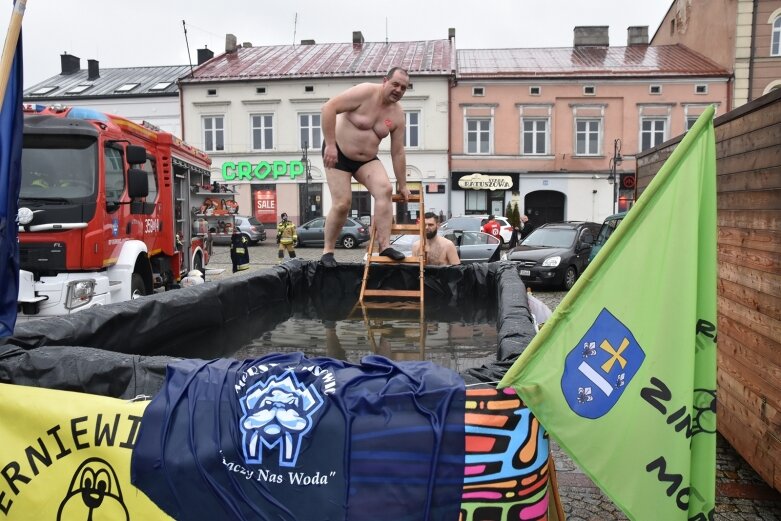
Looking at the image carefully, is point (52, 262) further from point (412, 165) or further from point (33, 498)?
point (412, 165)

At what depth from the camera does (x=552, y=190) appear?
31859mm

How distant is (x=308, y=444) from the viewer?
1.90 metres

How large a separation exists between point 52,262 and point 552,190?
27.6 metres

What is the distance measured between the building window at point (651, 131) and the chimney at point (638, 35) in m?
6.21

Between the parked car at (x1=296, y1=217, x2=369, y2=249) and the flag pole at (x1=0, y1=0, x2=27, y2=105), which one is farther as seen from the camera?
the parked car at (x1=296, y1=217, x2=369, y2=249)

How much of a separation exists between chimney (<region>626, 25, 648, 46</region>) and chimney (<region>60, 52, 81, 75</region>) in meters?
32.1

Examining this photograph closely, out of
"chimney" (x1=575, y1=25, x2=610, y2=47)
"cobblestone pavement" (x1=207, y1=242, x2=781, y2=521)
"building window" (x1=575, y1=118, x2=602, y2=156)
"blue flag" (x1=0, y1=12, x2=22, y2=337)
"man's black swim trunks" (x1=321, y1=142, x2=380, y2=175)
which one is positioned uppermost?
"chimney" (x1=575, y1=25, x2=610, y2=47)

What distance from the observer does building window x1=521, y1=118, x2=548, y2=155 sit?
3141 cm

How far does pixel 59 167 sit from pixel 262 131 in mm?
25816

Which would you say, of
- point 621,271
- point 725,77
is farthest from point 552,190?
point 621,271

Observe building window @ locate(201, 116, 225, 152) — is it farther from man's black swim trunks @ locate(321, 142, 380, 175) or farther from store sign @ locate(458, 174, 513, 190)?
man's black swim trunks @ locate(321, 142, 380, 175)

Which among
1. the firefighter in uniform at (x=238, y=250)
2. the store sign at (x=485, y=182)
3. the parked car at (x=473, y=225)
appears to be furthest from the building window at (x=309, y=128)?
the firefighter in uniform at (x=238, y=250)

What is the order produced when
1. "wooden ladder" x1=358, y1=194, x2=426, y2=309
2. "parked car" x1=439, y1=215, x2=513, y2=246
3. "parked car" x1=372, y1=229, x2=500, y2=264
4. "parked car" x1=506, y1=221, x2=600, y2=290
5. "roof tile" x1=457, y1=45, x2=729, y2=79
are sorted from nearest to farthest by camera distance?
"wooden ladder" x1=358, y1=194, x2=426, y2=309 < "parked car" x1=372, y1=229, x2=500, y2=264 < "parked car" x1=506, y1=221, x2=600, y2=290 < "parked car" x1=439, y1=215, x2=513, y2=246 < "roof tile" x1=457, y1=45, x2=729, y2=79

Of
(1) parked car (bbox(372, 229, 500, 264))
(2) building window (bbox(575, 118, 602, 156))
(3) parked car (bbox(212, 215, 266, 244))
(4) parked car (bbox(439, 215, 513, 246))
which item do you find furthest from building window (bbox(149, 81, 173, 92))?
(1) parked car (bbox(372, 229, 500, 264))
